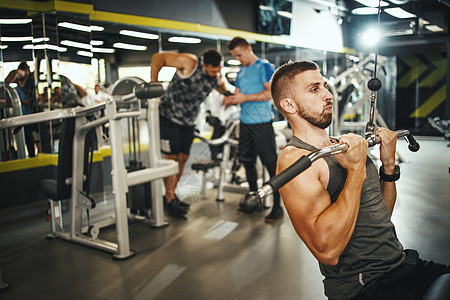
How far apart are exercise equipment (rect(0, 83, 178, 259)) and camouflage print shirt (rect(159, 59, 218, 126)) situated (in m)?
0.31

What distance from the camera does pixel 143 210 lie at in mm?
3600

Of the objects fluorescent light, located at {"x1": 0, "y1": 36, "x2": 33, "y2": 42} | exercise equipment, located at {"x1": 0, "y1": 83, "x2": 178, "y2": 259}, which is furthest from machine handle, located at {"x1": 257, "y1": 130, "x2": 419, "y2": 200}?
fluorescent light, located at {"x1": 0, "y1": 36, "x2": 33, "y2": 42}

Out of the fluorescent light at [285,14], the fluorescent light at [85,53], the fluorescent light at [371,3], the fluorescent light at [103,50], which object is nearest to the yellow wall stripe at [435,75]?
the fluorescent light at [285,14]

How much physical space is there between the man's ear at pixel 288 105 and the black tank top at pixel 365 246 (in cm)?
11

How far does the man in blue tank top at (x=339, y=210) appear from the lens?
1094 millimetres

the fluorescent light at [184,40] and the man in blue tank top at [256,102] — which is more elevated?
the fluorescent light at [184,40]

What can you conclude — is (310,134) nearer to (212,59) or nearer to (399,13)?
(399,13)

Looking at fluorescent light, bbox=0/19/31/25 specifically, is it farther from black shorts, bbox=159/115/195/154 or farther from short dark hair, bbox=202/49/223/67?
short dark hair, bbox=202/49/223/67

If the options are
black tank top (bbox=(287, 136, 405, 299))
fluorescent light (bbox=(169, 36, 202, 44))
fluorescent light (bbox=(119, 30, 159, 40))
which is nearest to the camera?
black tank top (bbox=(287, 136, 405, 299))

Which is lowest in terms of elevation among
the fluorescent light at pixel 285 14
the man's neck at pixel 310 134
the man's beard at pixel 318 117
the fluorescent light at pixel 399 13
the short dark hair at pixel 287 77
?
the man's neck at pixel 310 134

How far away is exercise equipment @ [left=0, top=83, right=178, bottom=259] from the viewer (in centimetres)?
262

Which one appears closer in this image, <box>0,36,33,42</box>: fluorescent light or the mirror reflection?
<box>0,36,33,42</box>: fluorescent light

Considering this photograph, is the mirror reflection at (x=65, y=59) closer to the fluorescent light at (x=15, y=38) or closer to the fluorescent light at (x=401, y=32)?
the fluorescent light at (x=15, y=38)

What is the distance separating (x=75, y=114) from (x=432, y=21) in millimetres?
2217
